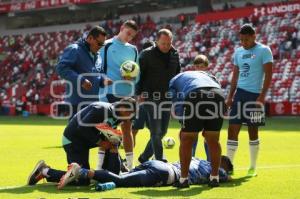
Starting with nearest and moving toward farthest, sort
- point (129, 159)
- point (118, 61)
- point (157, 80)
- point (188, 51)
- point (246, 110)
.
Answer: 1. point (246, 110)
2. point (129, 159)
3. point (157, 80)
4. point (118, 61)
5. point (188, 51)

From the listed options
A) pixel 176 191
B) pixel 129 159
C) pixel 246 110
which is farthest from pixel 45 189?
pixel 246 110

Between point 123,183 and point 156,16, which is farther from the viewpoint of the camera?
point 156,16

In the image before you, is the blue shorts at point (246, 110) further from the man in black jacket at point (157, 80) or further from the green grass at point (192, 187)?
the man in black jacket at point (157, 80)

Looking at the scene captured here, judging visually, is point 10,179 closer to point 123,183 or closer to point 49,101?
point 123,183

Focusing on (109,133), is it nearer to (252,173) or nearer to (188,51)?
(252,173)

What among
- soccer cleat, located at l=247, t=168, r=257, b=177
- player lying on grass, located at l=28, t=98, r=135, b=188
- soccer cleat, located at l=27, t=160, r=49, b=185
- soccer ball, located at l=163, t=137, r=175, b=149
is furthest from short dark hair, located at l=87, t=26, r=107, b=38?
soccer ball, located at l=163, t=137, r=175, b=149

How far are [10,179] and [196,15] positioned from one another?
3507 centimetres

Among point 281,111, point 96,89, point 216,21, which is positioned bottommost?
point 281,111

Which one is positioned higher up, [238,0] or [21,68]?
[238,0]

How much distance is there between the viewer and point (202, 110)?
7.71 m

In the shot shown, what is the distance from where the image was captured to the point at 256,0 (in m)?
42.1

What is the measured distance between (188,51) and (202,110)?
3176 centimetres

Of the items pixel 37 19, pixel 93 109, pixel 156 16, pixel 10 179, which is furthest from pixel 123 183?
pixel 37 19

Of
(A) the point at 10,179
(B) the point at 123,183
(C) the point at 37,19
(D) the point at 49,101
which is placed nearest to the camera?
(B) the point at 123,183
